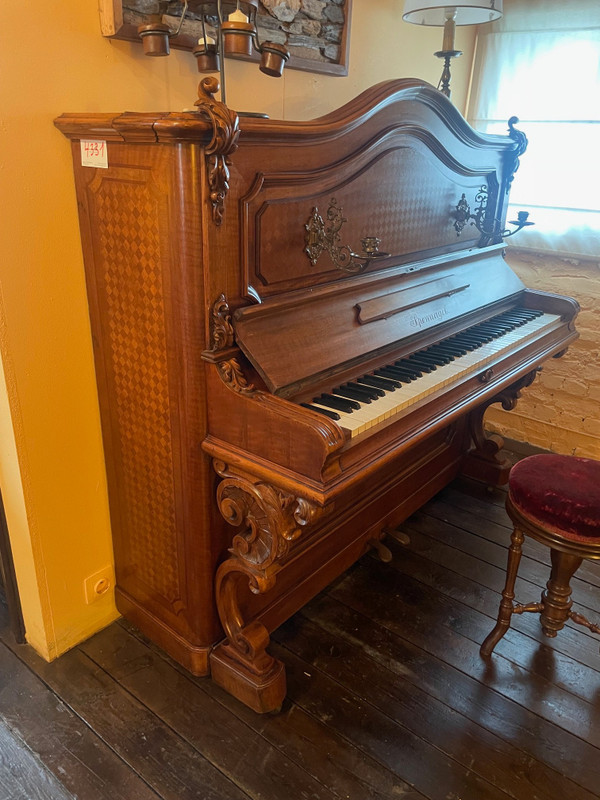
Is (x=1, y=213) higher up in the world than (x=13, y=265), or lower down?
higher up

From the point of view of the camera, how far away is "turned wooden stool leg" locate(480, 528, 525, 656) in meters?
1.82

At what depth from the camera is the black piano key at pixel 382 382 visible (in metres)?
1.64

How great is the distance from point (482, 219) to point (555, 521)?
128 cm

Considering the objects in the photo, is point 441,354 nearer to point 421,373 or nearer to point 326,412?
point 421,373

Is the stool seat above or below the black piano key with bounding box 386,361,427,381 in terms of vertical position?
below

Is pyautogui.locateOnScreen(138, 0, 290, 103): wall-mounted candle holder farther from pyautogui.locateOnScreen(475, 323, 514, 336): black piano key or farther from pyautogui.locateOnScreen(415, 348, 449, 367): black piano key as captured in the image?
pyautogui.locateOnScreen(475, 323, 514, 336): black piano key

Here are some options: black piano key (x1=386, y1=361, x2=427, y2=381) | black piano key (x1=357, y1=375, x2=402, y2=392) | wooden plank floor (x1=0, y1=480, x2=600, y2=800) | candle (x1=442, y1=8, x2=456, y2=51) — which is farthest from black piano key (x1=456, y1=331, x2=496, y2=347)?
candle (x1=442, y1=8, x2=456, y2=51)

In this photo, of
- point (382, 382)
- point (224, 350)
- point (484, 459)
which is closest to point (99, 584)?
point (224, 350)

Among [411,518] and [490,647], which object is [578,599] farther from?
[411,518]

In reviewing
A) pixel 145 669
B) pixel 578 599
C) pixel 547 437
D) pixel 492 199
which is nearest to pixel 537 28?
pixel 492 199

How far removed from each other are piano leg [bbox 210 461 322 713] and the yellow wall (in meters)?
0.47

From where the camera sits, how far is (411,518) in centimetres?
261

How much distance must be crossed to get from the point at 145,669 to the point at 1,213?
130 cm

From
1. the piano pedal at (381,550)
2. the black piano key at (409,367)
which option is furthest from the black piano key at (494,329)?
the piano pedal at (381,550)
